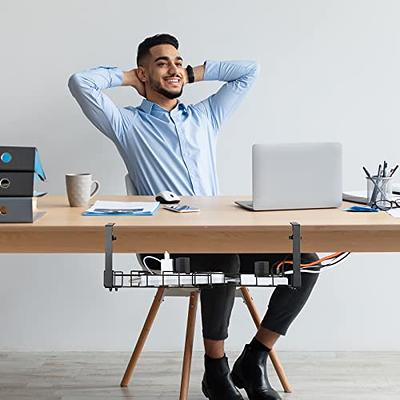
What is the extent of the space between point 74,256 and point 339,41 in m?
1.43

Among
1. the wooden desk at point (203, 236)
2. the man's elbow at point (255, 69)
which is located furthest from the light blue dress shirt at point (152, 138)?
the wooden desk at point (203, 236)

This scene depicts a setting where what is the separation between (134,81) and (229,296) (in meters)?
0.98

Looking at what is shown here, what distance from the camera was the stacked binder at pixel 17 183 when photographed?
2.23 m

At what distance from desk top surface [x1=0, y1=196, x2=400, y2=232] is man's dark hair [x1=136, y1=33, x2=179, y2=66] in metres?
1.03

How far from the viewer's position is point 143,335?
10.6ft

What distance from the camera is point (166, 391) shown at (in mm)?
3250

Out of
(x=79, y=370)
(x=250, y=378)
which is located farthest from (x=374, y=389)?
(x=79, y=370)

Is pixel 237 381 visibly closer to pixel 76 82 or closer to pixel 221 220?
pixel 221 220

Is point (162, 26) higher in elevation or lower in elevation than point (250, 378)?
higher

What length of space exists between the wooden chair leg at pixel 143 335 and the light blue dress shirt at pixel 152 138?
40 centimetres

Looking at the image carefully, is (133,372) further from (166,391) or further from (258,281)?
(258,281)

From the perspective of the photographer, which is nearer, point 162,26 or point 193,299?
point 193,299

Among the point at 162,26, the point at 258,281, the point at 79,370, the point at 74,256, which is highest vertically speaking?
the point at 162,26

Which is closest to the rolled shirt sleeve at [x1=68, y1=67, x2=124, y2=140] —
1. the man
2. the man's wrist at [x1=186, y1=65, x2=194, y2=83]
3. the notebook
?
the man
